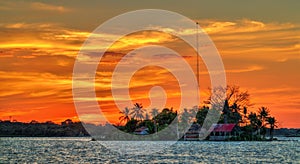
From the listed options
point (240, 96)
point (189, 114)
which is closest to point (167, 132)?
point (189, 114)

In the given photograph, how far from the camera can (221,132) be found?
562ft

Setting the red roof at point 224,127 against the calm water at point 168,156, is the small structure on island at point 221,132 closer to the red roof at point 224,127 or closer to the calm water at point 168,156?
the red roof at point 224,127

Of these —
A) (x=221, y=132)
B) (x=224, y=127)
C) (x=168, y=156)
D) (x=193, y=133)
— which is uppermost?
(x=224, y=127)

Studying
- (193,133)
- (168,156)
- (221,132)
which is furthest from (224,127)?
(168,156)

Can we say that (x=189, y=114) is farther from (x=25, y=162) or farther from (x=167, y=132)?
(x=25, y=162)

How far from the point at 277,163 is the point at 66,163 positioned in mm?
26915

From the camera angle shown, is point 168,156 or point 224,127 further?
point 224,127

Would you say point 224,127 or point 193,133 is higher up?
point 224,127

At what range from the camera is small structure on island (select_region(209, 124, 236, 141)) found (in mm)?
166750

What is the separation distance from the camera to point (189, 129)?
18362 cm

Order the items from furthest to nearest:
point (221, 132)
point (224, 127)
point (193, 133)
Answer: point (193, 133) < point (221, 132) < point (224, 127)

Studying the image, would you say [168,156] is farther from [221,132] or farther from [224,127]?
[221,132]

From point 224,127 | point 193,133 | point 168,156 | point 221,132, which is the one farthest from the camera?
point 193,133

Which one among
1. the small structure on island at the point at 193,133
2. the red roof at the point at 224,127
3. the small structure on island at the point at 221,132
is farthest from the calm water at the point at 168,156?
the small structure on island at the point at 193,133
